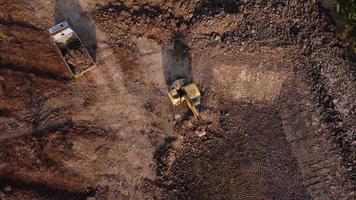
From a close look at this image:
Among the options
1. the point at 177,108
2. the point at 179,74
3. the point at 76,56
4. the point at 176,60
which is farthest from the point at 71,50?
the point at 177,108

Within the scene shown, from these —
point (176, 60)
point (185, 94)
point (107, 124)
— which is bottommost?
point (107, 124)

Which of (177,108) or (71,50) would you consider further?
(177,108)

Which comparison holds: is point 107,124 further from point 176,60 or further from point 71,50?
point 176,60

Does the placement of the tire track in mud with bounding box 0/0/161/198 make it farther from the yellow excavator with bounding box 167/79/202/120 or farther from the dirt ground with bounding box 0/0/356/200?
the yellow excavator with bounding box 167/79/202/120

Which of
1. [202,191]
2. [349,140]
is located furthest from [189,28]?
[349,140]

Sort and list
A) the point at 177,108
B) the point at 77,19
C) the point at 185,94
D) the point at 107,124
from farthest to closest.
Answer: the point at 77,19
the point at 177,108
the point at 185,94
the point at 107,124

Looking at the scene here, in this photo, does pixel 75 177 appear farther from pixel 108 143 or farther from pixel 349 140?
pixel 349 140

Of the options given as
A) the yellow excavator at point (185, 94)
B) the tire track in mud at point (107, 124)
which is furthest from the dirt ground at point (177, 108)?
the yellow excavator at point (185, 94)
